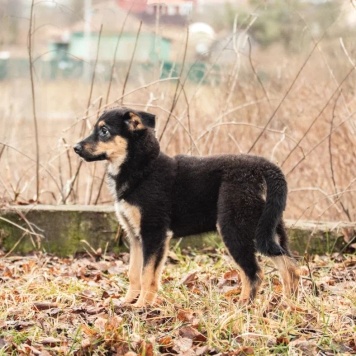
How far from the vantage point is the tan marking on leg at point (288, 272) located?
5.69 meters

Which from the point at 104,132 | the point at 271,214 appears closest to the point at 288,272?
the point at 271,214

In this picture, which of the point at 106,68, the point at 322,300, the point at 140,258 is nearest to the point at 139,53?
the point at 106,68

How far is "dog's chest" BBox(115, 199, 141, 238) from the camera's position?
19.6ft

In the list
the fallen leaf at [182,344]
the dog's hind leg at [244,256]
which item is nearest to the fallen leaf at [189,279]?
the dog's hind leg at [244,256]

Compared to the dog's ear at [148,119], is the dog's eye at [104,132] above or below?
below

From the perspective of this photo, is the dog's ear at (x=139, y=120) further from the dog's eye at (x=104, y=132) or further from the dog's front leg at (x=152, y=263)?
the dog's front leg at (x=152, y=263)

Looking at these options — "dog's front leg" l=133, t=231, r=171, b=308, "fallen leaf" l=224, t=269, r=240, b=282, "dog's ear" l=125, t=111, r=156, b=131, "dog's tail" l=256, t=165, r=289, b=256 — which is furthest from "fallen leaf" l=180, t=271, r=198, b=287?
"dog's ear" l=125, t=111, r=156, b=131

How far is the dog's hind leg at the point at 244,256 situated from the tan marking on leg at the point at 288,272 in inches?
6.0

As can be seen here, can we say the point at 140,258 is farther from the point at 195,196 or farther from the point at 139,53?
the point at 139,53

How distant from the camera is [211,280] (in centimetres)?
666

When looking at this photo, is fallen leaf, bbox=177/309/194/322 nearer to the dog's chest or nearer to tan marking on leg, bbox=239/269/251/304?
tan marking on leg, bbox=239/269/251/304

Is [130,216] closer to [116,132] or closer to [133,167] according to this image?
[133,167]

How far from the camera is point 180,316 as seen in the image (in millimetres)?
5348

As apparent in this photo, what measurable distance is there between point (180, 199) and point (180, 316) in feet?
3.28
